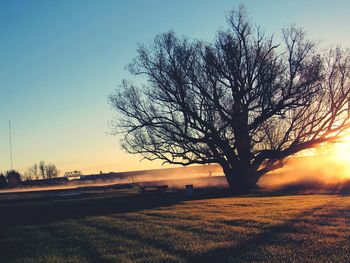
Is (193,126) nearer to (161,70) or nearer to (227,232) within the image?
(161,70)

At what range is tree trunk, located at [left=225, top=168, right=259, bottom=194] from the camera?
3609 centimetres

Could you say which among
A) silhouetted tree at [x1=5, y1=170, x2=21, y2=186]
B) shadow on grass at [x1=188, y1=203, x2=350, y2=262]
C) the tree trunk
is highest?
silhouetted tree at [x1=5, y1=170, x2=21, y2=186]

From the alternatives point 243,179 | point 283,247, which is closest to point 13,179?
point 243,179

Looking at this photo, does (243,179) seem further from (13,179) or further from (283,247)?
(13,179)

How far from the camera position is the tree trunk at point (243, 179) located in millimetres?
36094

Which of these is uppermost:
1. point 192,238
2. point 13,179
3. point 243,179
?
point 13,179

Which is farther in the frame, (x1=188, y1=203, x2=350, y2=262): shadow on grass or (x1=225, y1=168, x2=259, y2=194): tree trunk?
(x1=225, y1=168, x2=259, y2=194): tree trunk

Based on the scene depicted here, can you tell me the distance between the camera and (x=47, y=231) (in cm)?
1561

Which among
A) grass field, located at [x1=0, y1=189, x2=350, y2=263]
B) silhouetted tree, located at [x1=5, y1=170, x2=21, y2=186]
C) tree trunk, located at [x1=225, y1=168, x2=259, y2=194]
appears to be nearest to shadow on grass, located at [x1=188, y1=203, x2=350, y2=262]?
grass field, located at [x1=0, y1=189, x2=350, y2=263]

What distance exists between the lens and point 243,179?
3619cm

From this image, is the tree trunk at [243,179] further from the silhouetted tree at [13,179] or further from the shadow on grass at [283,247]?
the silhouetted tree at [13,179]

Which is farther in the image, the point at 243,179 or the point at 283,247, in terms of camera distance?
the point at 243,179

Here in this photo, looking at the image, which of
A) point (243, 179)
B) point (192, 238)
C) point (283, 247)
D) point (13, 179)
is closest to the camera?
point (283, 247)

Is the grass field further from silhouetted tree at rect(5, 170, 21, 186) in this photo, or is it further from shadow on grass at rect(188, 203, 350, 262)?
silhouetted tree at rect(5, 170, 21, 186)
